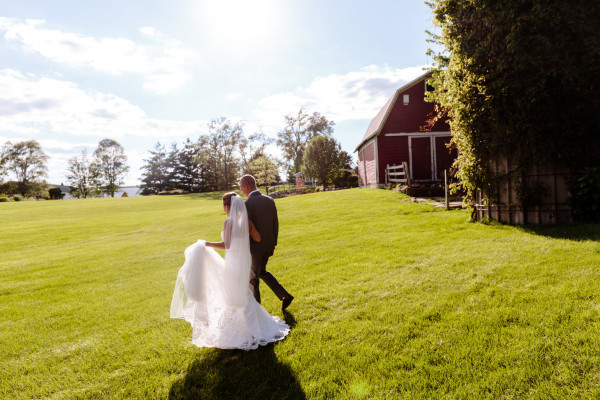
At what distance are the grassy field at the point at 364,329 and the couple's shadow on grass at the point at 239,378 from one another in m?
0.02

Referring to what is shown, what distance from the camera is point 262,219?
468 centimetres

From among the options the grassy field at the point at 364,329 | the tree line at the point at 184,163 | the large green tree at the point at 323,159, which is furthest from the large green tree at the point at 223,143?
the grassy field at the point at 364,329

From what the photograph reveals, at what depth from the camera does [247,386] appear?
3.39 metres

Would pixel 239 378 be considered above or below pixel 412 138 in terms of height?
below

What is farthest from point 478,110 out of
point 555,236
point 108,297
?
point 108,297

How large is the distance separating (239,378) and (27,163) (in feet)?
251

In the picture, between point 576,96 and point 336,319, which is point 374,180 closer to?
point 576,96

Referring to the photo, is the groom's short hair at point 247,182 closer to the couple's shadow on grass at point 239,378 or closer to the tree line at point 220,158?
the couple's shadow on grass at point 239,378

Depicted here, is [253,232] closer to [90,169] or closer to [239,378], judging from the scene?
[239,378]

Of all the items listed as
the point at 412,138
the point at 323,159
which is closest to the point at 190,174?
the point at 323,159

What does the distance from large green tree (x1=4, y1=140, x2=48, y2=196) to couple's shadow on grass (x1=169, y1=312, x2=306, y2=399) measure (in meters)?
72.5

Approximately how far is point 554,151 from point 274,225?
7149 millimetres

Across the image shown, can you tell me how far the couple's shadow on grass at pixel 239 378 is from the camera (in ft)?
10.7

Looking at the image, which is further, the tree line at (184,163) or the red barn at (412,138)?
the tree line at (184,163)
